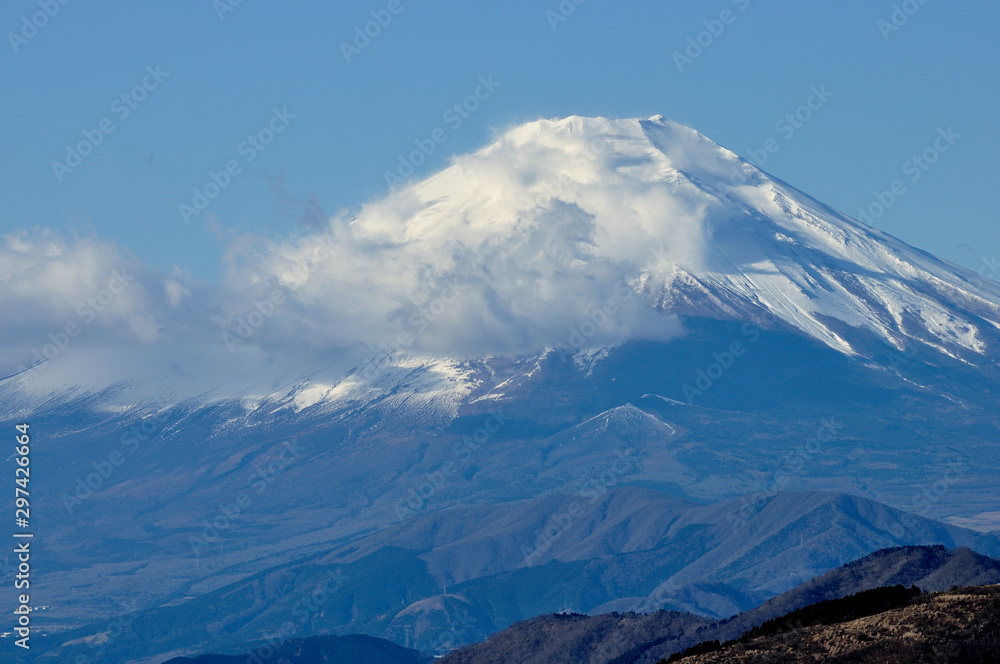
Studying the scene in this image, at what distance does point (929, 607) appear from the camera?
3688 centimetres

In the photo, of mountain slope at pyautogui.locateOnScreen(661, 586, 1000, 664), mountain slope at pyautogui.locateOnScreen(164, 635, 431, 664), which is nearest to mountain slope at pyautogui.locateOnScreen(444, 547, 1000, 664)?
mountain slope at pyautogui.locateOnScreen(164, 635, 431, 664)

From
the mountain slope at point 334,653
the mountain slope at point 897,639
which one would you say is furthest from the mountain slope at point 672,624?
the mountain slope at point 897,639

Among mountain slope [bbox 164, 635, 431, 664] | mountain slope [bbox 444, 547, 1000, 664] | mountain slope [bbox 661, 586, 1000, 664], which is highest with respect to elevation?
mountain slope [bbox 164, 635, 431, 664]

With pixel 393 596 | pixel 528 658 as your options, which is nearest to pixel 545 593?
pixel 393 596

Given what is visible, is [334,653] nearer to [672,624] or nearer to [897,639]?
[672,624]

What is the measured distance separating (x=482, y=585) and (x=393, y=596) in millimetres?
18218

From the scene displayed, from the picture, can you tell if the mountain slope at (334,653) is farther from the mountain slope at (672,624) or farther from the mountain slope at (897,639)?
the mountain slope at (897,639)

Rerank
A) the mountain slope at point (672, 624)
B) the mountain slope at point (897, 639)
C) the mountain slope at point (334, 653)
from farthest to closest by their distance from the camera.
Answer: the mountain slope at point (334, 653), the mountain slope at point (672, 624), the mountain slope at point (897, 639)

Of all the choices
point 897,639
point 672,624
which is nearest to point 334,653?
point 672,624

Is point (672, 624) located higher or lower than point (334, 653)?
lower

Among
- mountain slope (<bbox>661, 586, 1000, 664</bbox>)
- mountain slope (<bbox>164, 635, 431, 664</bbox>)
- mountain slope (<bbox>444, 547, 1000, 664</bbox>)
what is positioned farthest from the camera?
mountain slope (<bbox>164, 635, 431, 664</bbox>)

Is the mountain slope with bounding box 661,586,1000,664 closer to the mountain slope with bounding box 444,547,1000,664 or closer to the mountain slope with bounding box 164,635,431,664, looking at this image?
the mountain slope with bounding box 444,547,1000,664

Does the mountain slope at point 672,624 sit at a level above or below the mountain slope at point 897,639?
above

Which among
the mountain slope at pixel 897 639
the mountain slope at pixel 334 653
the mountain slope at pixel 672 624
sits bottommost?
the mountain slope at pixel 897 639
